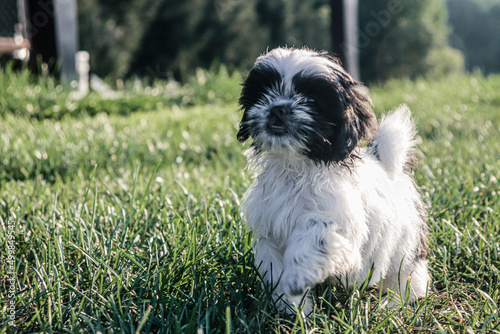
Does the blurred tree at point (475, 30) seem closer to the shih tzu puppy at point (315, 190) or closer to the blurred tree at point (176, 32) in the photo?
the blurred tree at point (176, 32)

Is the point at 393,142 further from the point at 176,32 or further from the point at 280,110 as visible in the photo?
the point at 176,32

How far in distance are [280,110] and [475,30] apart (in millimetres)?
41399

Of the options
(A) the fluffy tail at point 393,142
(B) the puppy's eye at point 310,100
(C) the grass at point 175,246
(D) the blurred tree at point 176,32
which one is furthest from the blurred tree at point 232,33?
(B) the puppy's eye at point 310,100

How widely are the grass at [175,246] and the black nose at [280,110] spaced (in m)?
0.62

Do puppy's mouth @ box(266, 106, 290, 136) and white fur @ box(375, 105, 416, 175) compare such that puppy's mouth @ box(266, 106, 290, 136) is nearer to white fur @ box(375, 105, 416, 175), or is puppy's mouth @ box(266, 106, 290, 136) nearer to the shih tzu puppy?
the shih tzu puppy

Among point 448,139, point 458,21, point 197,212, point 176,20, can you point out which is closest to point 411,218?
point 197,212

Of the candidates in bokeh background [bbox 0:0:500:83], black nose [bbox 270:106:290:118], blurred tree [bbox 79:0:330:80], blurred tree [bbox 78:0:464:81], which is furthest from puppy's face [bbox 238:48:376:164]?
blurred tree [bbox 78:0:464:81]

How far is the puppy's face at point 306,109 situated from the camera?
6.95ft

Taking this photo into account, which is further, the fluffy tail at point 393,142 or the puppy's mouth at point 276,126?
the fluffy tail at point 393,142

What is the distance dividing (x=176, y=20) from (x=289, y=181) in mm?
12396

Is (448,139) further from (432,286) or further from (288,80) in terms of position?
(288,80)

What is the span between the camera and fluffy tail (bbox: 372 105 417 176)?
8.33ft

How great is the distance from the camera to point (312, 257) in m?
1.96

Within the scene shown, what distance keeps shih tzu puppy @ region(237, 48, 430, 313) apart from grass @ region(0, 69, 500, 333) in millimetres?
141
